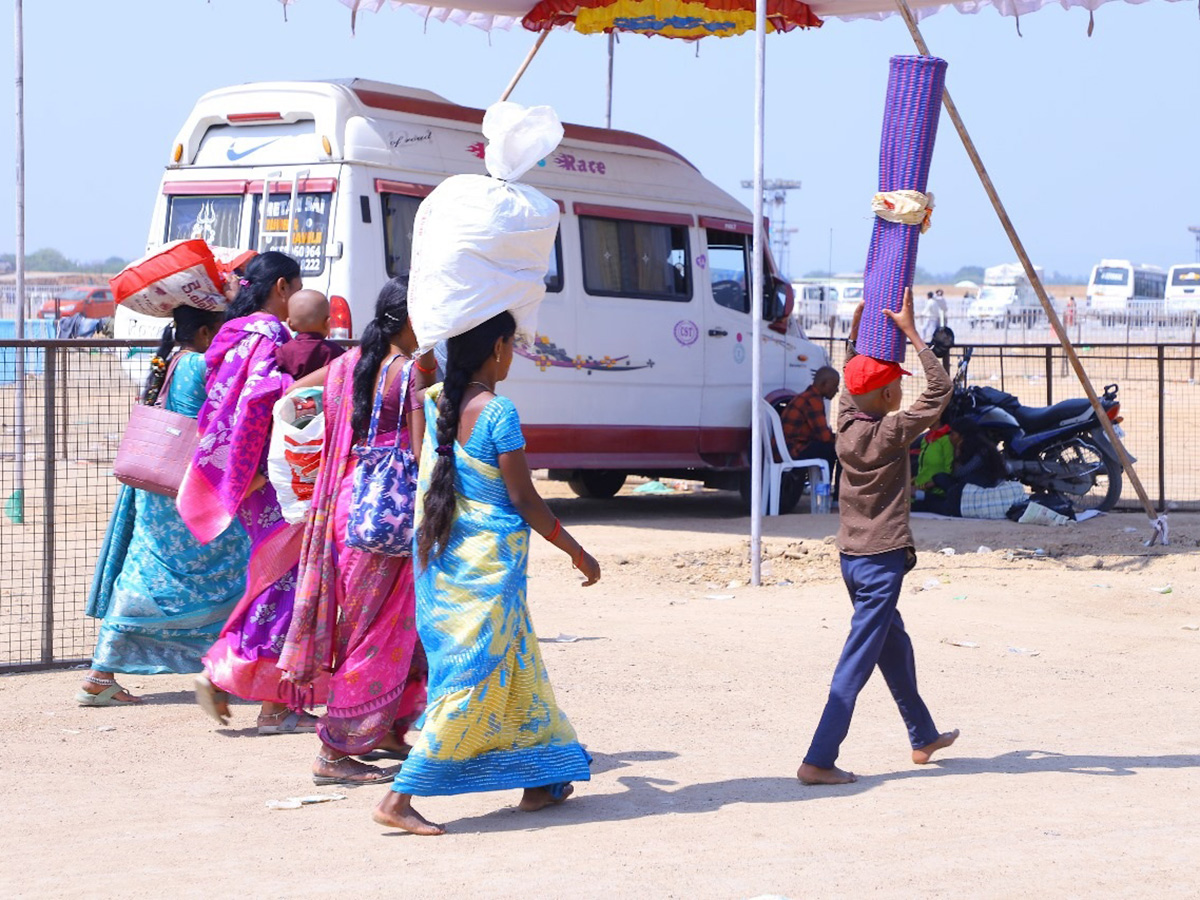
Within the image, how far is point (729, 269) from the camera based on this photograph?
12844mm

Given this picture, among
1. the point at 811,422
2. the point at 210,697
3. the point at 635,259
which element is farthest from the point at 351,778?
the point at 811,422

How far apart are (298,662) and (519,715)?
91cm

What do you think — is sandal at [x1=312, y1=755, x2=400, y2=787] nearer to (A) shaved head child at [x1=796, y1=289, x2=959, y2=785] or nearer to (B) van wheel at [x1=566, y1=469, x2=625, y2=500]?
(A) shaved head child at [x1=796, y1=289, x2=959, y2=785]

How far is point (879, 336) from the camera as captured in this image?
501 cm

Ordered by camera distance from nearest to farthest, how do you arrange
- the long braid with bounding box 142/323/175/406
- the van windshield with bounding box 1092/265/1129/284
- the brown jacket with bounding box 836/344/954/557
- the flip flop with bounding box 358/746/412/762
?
the brown jacket with bounding box 836/344/954/557 < the flip flop with bounding box 358/746/412/762 < the long braid with bounding box 142/323/175/406 < the van windshield with bounding box 1092/265/1129/284

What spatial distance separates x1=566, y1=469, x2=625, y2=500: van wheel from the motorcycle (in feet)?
10.7

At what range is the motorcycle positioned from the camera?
11.7 m

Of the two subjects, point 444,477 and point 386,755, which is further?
point 386,755

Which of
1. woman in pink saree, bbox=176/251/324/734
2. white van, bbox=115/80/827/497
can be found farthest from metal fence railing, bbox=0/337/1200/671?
white van, bbox=115/80/827/497

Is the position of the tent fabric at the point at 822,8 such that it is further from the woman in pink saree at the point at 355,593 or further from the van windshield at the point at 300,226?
the woman in pink saree at the point at 355,593

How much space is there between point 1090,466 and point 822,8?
4.32m

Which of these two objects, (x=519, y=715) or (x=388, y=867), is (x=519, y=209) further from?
(x=388, y=867)

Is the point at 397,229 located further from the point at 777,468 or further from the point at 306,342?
the point at 306,342

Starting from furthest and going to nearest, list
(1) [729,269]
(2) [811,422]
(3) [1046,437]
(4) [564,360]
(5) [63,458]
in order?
1. (1) [729,269]
2. (2) [811,422]
3. (3) [1046,437]
4. (4) [564,360]
5. (5) [63,458]
